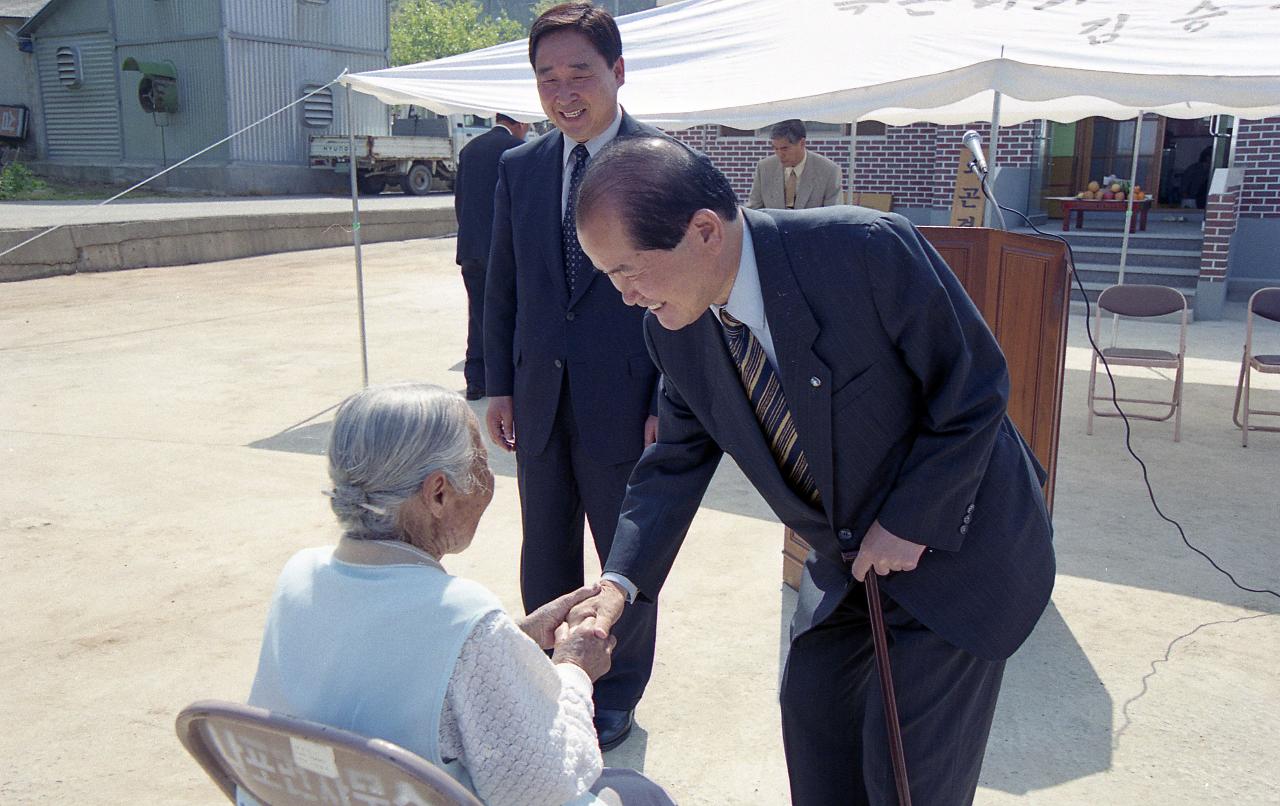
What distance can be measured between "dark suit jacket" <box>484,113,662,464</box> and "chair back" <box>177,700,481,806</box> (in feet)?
5.02

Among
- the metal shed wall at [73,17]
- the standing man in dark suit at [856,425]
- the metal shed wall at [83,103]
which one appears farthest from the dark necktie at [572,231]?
the metal shed wall at [73,17]

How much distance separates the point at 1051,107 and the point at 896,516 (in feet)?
25.7

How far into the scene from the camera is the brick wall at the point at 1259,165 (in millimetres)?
11406

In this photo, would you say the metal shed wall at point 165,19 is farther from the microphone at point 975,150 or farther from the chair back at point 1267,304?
the microphone at point 975,150

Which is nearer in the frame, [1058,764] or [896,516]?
[896,516]

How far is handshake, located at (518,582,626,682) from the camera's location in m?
1.78

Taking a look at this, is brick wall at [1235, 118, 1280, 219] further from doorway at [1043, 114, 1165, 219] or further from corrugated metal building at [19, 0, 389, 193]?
corrugated metal building at [19, 0, 389, 193]

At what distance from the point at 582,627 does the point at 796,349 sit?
2.02 feet

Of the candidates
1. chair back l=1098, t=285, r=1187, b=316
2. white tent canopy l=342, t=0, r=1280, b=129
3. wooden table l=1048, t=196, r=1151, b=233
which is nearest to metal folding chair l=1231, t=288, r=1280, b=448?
chair back l=1098, t=285, r=1187, b=316

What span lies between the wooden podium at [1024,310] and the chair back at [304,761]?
2730 mm

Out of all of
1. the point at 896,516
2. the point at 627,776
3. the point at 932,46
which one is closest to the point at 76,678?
the point at 627,776

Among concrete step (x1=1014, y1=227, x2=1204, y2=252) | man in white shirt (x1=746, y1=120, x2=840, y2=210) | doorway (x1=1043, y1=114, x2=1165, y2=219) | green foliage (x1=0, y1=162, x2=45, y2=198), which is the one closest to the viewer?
man in white shirt (x1=746, y1=120, x2=840, y2=210)

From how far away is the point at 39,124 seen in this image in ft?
85.1

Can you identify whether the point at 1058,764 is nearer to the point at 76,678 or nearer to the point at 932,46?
the point at 76,678
